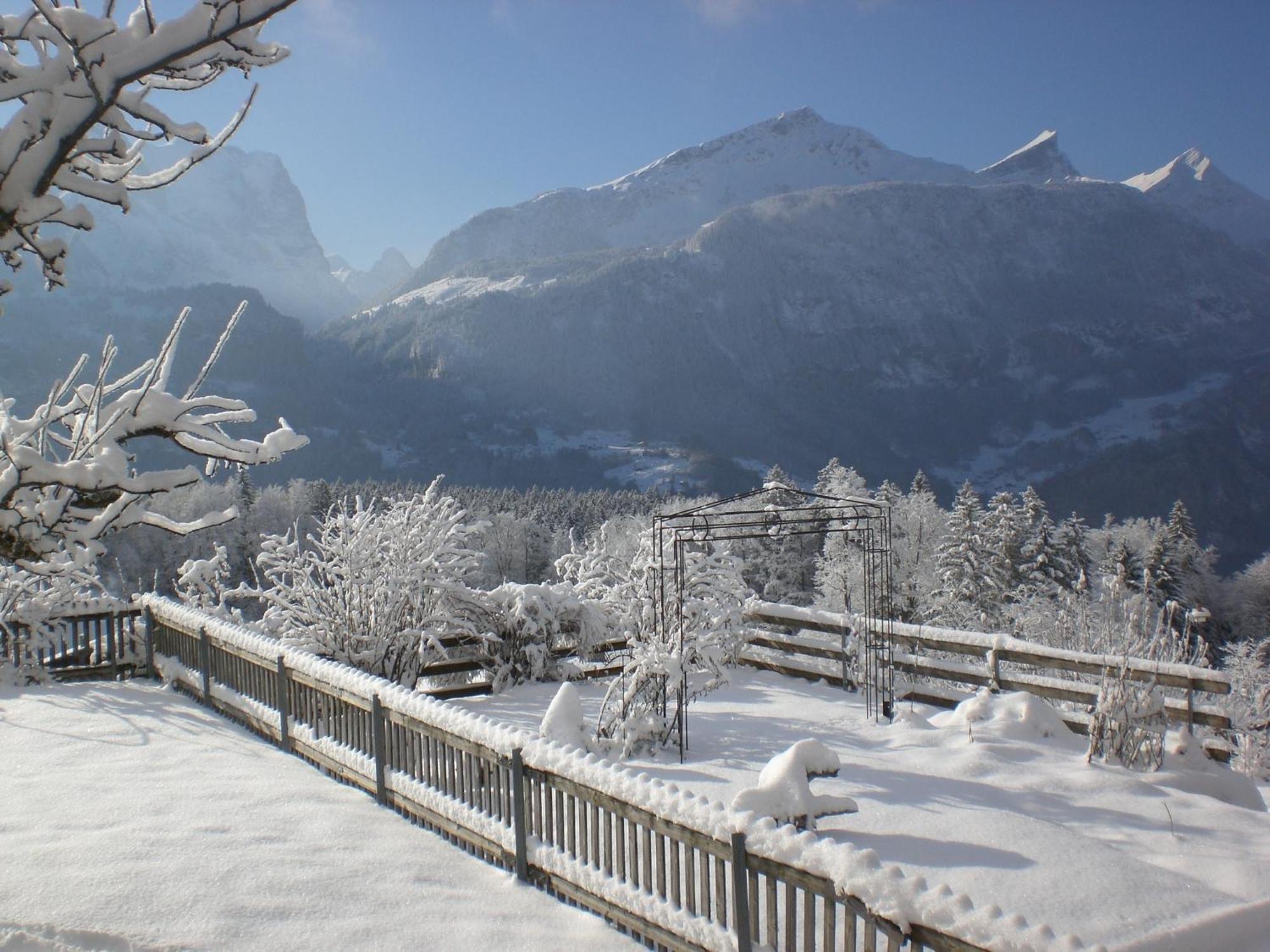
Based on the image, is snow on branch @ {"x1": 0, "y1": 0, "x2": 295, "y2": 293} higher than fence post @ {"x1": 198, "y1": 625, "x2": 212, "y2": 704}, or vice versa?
snow on branch @ {"x1": 0, "y1": 0, "x2": 295, "y2": 293}

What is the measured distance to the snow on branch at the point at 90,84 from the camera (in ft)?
7.83

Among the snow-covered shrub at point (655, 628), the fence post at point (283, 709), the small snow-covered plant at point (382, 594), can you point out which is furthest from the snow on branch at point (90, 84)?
the small snow-covered plant at point (382, 594)

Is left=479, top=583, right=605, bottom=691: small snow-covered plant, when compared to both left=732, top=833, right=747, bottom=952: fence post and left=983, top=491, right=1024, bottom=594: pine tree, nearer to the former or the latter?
left=732, top=833, right=747, bottom=952: fence post

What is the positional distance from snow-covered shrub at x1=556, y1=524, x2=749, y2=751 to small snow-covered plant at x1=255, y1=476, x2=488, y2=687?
1.81m

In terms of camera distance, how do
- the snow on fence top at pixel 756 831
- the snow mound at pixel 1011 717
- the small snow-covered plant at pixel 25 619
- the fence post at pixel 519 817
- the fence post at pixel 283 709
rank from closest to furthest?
the snow on fence top at pixel 756 831 < the fence post at pixel 519 817 < the fence post at pixel 283 709 < the snow mound at pixel 1011 717 < the small snow-covered plant at pixel 25 619

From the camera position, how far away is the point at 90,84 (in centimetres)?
241

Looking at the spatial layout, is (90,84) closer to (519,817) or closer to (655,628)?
(519,817)

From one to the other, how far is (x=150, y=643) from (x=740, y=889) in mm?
9294

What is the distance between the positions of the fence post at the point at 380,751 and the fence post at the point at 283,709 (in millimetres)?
1605

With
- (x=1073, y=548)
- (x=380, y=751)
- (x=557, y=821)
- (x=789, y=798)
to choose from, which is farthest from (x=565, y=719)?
(x=1073, y=548)

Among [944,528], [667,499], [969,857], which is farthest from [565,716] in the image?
[667,499]

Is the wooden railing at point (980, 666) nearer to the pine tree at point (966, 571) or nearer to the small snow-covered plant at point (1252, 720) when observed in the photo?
the small snow-covered plant at point (1252, 720)

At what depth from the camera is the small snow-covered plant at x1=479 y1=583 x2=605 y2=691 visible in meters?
10.6

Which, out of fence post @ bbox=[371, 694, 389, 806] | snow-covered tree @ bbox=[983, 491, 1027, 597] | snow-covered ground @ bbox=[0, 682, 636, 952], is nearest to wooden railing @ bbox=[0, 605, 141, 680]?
snow-covered ground @ bbox=[0, 682, 636, 952]
